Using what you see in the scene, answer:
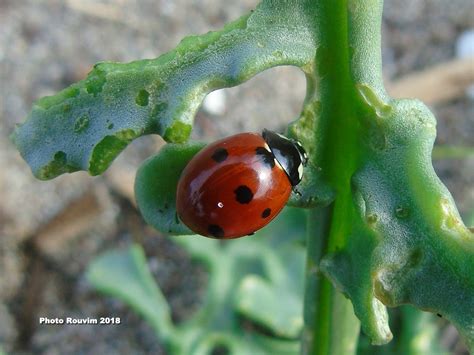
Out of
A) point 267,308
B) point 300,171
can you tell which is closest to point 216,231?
point 300,171

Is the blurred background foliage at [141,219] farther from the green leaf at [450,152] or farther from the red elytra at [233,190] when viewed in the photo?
the red elytra at [233,190]

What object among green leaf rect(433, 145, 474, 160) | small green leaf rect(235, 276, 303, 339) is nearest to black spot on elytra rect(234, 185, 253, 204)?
small green leaf rect(235, 276, 303, 339)

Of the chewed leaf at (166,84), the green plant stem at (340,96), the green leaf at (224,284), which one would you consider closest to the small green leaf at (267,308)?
the green leaf at (224,284)

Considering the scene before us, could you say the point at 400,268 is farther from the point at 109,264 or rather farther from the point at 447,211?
the point at 109,264

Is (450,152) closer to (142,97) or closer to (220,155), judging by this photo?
(220,155)

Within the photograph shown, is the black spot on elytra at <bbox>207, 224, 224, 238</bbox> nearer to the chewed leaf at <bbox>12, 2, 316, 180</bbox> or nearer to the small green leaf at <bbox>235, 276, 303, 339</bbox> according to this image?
the chewed leaf at <bbox>12, 2, 316, 180</bbox>

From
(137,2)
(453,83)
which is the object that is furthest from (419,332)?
(137,2)
